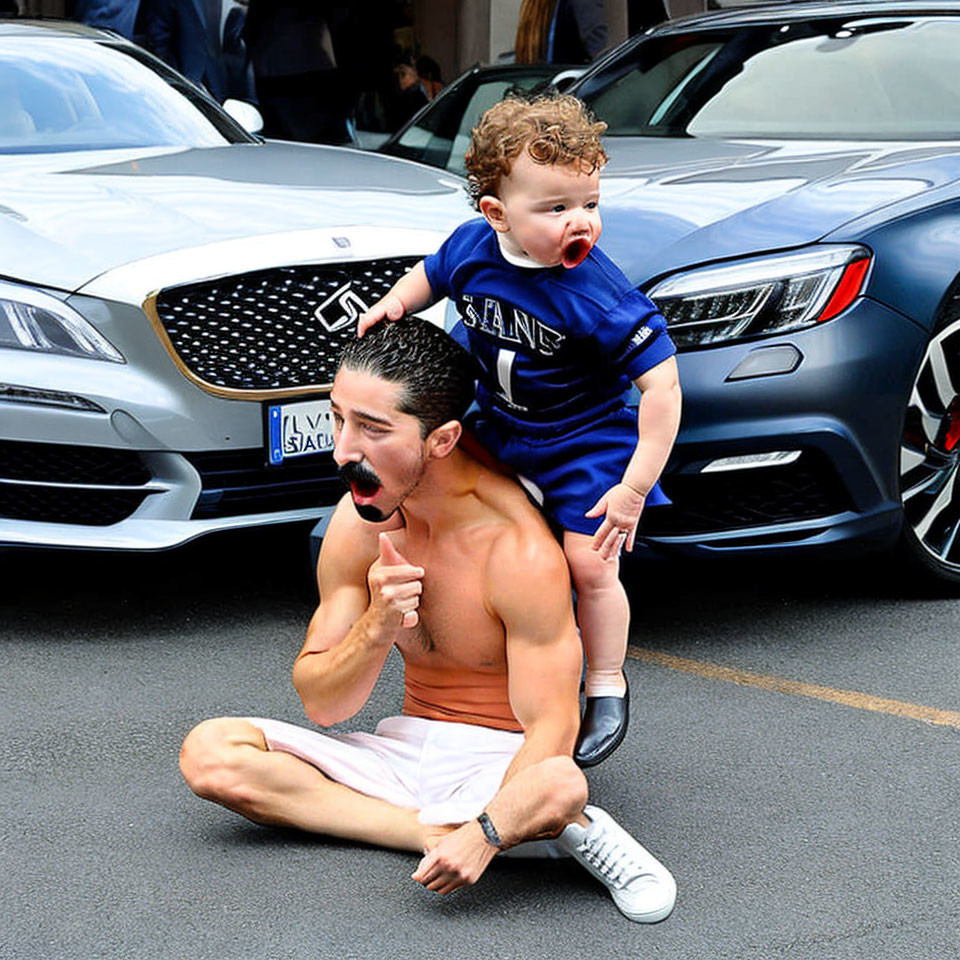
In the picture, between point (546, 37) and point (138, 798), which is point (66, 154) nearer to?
point (138, 798)

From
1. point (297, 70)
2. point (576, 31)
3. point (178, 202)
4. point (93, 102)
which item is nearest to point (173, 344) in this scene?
point (178, 202)

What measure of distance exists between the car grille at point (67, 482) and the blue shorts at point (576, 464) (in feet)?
4.37

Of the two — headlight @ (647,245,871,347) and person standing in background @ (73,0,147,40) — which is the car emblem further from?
person standing in background @ (73,0,147,40)

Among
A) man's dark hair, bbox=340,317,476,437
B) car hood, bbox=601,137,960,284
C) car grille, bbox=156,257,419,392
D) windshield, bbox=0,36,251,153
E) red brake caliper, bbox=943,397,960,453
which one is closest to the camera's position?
man's dark hair, bbox=340,317,476,437

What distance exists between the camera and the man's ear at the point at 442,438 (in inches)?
117

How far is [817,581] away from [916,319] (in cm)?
92

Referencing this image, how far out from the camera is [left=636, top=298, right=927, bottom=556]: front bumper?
4051mm

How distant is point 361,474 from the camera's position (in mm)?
2959

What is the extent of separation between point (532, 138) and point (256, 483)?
1720mm

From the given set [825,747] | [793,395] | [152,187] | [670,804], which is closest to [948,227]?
[793,395]

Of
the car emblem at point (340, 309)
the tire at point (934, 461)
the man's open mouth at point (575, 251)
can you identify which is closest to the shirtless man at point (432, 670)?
the man's open mouth at point (575, 251)

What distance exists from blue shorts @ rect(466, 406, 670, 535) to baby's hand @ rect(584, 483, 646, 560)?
0.54ft

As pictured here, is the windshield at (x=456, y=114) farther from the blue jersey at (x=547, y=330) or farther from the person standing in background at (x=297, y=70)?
the blue jersey at (x=547, y=330)

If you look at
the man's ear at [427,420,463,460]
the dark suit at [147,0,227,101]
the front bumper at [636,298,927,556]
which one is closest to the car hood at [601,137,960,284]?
the front bumper at [636,298,927,556]
